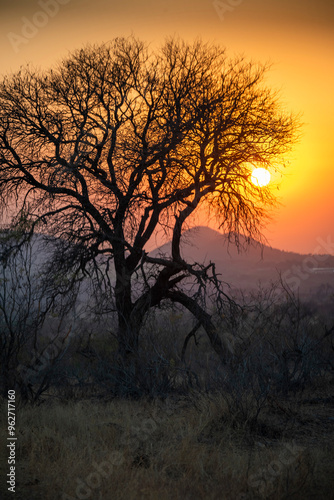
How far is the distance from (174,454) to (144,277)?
272 inches

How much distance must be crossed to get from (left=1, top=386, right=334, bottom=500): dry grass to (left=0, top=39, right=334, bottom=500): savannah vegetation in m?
0.06

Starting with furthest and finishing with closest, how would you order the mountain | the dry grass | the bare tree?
the mountain
the bare tree
the dry grass

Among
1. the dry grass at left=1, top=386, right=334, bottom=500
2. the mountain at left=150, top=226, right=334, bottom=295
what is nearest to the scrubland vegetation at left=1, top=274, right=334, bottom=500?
the dry grass at left=1, top=386, right=334, bottom=500

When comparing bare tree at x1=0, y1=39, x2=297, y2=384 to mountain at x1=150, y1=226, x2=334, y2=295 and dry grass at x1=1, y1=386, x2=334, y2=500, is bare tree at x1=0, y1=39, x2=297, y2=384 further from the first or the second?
mountain at x1=150, y1=226, x2=334, y2=295

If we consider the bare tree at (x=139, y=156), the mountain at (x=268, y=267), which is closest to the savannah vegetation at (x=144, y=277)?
the bare tree at (x=139, y=156)

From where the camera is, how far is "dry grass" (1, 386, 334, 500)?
5000mm

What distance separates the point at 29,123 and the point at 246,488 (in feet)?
39.0

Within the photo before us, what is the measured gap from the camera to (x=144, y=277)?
41.0 feet

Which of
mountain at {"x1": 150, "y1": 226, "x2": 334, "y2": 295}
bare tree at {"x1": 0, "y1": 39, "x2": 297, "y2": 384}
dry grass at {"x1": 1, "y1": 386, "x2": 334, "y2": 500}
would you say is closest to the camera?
dry grass at {"x1": 1, "y1": 386, "x2": 334, "y2": 500}

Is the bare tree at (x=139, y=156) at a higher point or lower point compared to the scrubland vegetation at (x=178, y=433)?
higher

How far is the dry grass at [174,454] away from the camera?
16.4 feet

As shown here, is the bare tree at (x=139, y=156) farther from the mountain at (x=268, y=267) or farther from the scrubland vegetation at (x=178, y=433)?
the mountain at (x=268, y=267)

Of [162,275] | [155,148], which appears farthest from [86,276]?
[155,148]

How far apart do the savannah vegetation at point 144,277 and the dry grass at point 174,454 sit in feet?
0.20
